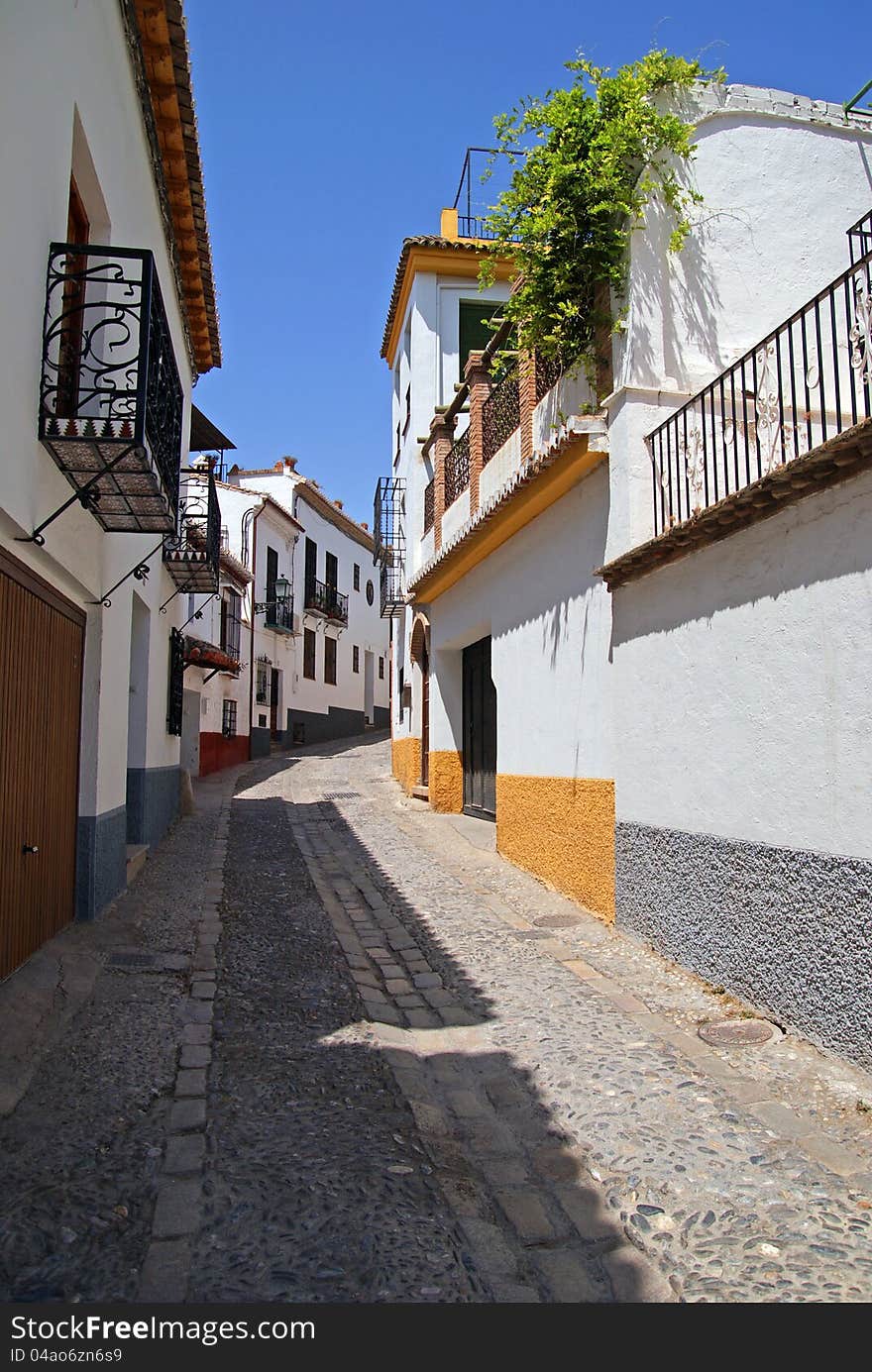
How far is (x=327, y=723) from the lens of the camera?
30.7m

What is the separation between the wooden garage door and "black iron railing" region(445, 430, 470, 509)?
22.2ft

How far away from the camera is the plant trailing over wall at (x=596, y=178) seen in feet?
21.6

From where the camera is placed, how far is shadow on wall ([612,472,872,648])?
13.7 ft

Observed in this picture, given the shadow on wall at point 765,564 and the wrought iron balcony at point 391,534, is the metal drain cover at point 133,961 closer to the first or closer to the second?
the shadow on wall at point 765,564

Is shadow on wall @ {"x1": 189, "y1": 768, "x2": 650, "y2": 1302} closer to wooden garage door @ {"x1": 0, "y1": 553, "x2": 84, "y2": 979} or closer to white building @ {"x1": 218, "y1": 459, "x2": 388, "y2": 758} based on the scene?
wooden garage door @ {"x1": 0, "y1": 553, "x2": 84, "y2": 979}

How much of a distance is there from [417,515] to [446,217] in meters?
5.46

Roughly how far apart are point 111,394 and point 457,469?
8.10m

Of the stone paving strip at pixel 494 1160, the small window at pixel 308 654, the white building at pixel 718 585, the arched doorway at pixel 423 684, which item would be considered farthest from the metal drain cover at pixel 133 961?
the small window at pixel 308 654

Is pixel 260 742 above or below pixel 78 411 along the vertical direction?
below

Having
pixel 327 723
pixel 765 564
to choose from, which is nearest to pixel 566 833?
pixel 765 564

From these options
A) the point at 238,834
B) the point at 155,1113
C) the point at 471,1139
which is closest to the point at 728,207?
the point at 471,1139

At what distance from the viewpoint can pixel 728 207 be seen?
691 cm

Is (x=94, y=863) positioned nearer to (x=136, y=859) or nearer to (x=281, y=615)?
(x=136, y=859)

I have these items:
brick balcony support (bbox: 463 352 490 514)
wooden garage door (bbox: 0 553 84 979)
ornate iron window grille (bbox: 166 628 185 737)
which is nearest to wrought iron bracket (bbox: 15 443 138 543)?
wooden garage door (bbox: 0 553 84 979)
